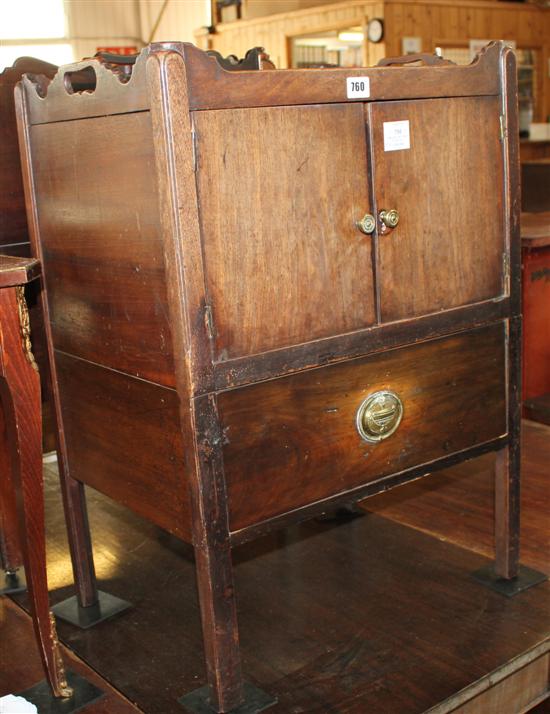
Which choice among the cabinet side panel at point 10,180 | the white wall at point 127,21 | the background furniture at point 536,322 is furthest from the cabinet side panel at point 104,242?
the white wall at point 127,21

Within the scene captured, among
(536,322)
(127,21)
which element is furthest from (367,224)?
(127,21)

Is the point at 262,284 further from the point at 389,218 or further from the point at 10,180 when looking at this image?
the point at 10,180

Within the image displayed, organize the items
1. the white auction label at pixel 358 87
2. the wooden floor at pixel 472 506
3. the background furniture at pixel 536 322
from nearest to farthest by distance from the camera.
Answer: the white auction label at pixel 358 87, the wooden floor at pixel 472 506, the background furniture at pixel 536 322

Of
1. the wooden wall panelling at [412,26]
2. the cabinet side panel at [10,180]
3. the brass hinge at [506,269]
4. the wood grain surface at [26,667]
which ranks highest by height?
the wooden wall panelling at [412,26]

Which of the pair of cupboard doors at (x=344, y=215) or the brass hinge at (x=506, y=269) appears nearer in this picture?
the pair of cupboard doors at (x=344, y=215)

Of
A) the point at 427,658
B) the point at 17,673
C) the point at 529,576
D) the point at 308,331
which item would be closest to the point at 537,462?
the point at 529,576

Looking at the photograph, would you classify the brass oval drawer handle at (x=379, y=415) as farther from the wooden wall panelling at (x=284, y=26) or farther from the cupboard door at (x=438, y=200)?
the wooden wall panelling at (x=284, y=26)

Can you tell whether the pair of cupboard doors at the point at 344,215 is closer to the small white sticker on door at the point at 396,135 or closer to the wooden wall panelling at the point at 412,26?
the small white sticker on door at the point at 396,135

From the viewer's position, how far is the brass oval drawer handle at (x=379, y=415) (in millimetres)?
1854

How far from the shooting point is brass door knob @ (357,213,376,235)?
176cm

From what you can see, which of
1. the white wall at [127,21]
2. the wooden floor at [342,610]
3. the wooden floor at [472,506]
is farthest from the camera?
the white wall at [127,21]

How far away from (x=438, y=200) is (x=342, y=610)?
0.96 metres

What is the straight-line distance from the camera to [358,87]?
1.71 meters

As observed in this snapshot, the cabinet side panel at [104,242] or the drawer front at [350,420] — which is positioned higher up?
the cabinet side panel at [104,242]
